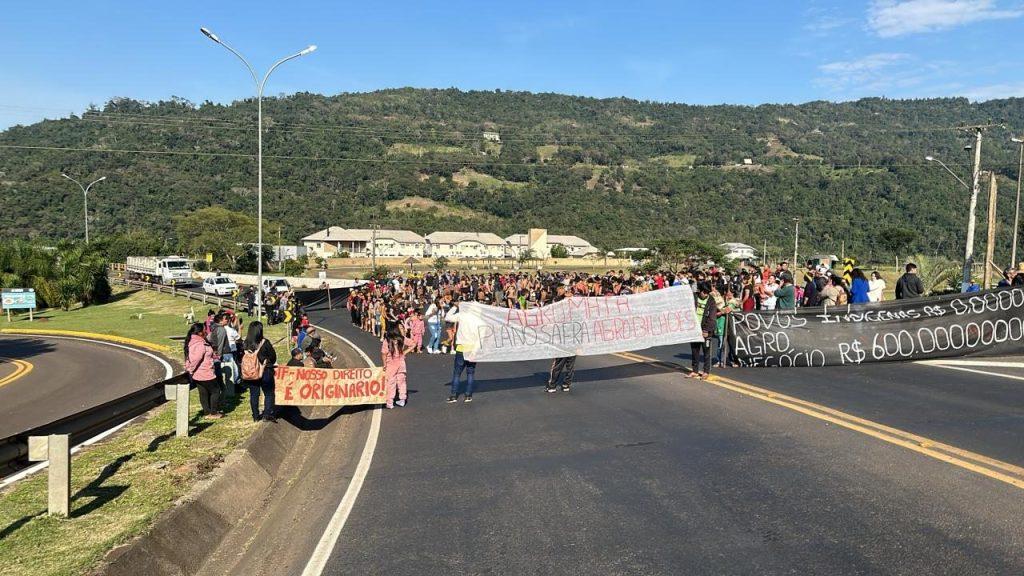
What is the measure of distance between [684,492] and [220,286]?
168 feet

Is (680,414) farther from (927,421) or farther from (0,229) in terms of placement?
(0,229)

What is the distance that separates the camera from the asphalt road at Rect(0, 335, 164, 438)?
14984 millimetres

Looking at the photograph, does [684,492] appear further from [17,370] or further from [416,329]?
[17,370]

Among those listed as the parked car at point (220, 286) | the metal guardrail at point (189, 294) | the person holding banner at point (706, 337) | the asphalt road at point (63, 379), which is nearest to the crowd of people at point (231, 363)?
the asphalt road at point (63, 379)

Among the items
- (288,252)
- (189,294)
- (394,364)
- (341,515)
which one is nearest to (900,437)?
(341,515)

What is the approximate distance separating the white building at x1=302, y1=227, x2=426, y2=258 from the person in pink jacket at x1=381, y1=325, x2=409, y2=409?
10640 centimetres

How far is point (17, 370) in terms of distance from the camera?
866 inches

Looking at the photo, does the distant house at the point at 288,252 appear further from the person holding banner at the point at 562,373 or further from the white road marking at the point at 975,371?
the white road marking at the point at 975,371

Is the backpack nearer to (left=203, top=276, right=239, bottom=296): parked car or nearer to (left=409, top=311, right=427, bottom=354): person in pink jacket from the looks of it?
(left=409, top=311, right=427, bottom=354): person in pink jacket

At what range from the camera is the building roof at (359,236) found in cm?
11884

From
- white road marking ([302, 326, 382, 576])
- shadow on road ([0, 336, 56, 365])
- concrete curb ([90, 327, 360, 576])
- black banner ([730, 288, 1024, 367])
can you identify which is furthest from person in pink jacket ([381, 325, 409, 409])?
shadow on road ([0, 336, 56, 365])

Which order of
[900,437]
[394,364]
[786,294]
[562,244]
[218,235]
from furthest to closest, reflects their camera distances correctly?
[562,244] < [218,235] < [786,294] < [394,364] < [900,437]

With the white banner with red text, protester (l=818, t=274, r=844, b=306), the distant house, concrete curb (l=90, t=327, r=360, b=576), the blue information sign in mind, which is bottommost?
the blue information sign

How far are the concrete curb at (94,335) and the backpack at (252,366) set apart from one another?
1783 cm
